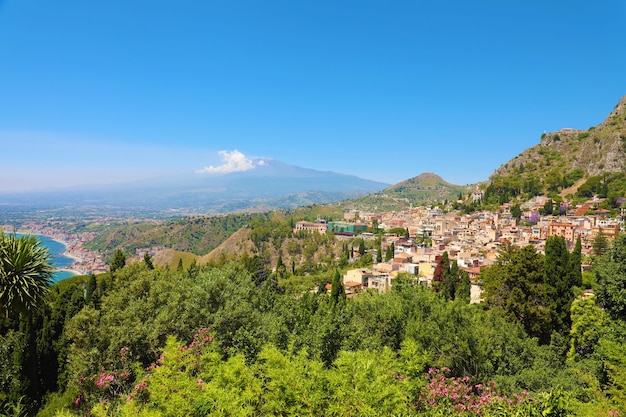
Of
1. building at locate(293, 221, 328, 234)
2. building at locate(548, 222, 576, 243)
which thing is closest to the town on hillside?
building at locate(548, 222, 576, 243)

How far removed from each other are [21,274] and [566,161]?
381 ft

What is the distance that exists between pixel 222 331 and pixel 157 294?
390 cm

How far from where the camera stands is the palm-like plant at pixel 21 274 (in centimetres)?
970

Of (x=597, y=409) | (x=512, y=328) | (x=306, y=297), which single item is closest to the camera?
(x=597, y=409)

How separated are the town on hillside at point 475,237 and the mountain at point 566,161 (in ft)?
30.1

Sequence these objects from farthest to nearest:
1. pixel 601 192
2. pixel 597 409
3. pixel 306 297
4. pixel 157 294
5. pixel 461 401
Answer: pixel 601 192, pixel 306 297, pixel 157 294, pixel 461 401, pixel 597 409

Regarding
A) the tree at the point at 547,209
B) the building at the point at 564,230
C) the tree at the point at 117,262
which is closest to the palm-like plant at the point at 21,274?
the tree at the point at 117,262

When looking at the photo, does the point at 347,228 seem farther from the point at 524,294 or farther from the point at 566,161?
the point at 524,294

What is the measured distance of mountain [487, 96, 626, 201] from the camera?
8125cm

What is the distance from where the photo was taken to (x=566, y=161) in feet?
313

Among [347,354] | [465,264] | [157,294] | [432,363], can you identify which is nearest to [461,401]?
[432,363]

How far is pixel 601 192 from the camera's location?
68.2m

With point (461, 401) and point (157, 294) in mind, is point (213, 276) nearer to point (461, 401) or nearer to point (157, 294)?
point (157, 294)

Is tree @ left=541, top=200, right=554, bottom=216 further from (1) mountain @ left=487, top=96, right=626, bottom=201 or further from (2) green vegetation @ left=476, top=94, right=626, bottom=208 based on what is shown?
(1) mountain @ left=487, top=96, right=626, bottom=201
